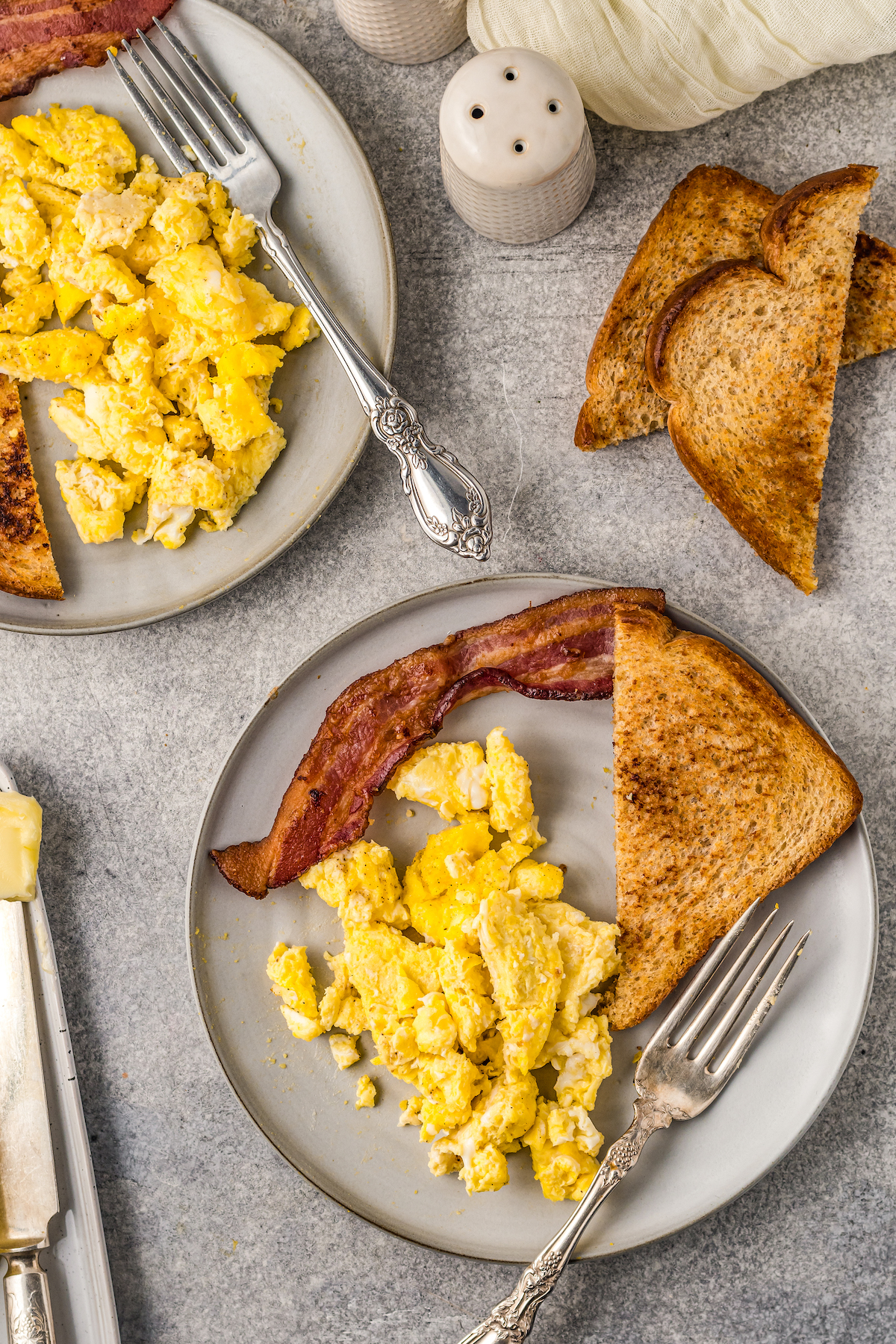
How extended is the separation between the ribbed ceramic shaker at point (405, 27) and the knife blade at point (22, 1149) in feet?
6.22

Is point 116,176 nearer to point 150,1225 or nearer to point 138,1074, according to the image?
point 138,1074

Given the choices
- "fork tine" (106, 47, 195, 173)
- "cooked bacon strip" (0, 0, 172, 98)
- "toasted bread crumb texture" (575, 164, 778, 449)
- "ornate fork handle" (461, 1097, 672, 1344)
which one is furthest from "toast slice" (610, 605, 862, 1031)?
"cooked bacon strip" (0, 0, 172, 98)

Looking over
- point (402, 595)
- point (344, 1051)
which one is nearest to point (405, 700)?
point (402, 595)

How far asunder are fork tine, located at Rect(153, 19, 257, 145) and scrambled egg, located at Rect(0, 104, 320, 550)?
0.11m

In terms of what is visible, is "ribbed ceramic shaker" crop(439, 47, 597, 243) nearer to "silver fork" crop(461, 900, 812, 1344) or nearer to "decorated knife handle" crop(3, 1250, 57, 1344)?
"silver fork" crop(461, 900, 812, 1344)

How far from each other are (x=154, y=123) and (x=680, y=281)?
3.55 ft

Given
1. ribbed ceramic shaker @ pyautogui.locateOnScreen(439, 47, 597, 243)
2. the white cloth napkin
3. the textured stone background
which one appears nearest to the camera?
ribbed ceramic shaker @ pyautogui.locateOnScreen(439, 47, 597, 243)

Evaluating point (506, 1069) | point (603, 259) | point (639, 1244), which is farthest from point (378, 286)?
point (639, 1244)

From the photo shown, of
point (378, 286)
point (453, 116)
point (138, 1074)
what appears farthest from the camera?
point (138, 1074)

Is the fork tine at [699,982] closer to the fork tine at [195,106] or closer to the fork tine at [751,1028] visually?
the fork tine at [751,1028]

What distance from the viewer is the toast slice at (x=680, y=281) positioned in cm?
184

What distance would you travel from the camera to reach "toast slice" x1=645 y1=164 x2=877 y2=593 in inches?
68.7

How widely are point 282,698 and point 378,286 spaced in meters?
0.83

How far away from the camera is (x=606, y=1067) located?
172 cm
